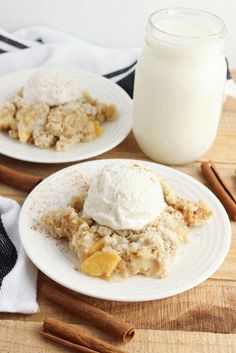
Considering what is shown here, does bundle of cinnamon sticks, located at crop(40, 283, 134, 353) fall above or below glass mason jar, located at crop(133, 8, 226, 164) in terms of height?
below

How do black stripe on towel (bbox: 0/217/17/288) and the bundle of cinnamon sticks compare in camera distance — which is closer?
the bundle of cinnamon sticks

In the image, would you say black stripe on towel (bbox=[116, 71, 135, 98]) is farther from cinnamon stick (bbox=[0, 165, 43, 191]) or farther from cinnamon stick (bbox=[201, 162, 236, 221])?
cinnamon stick (bbox=[0, 165, 43, 191])

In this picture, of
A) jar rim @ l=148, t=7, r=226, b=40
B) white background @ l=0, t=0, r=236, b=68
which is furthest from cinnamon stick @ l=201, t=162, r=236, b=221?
white background @ l=0, t=0, r=236, b=68

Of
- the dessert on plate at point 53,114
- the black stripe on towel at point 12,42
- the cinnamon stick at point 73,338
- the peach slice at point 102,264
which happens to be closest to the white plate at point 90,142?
the dessert on plate at point 53,114

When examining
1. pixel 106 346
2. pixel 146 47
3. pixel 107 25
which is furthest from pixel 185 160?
pixel 107 25

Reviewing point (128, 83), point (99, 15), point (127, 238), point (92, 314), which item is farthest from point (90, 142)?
point (99, 15)

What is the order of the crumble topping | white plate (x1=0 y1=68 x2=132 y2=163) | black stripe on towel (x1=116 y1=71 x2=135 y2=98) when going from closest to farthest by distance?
the crumble topping → white plate (x1=0 y1=68 x2=132 y2=163) → black stripe on towel (x1=116 y1=71 x2=135 y2=98)
